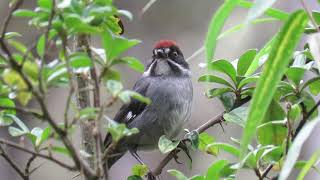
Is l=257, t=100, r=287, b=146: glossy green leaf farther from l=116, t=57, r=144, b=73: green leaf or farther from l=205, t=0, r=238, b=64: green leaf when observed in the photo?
l=116, t=57, r=144, b=73: green leaf

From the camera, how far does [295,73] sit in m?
1.60

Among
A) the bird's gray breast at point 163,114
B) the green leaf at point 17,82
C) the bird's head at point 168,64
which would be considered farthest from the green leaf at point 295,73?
the bird's head at point 168,64

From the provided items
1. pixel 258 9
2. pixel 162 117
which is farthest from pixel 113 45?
pixel 162 117

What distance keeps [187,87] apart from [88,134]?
1819 millimetres

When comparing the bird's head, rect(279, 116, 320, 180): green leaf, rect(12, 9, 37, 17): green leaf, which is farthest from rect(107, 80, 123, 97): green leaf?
the bird's head

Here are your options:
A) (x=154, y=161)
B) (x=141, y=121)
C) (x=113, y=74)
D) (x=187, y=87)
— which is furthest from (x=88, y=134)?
(x=154, y=161)

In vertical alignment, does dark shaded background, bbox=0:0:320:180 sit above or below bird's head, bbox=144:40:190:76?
below

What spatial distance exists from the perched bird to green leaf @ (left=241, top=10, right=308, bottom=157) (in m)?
1.88

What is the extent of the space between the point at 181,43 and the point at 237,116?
395 centimetres

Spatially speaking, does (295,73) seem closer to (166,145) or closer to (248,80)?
(248,80)

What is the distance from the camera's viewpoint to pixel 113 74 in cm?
121

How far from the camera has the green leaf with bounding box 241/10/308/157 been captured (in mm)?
1226

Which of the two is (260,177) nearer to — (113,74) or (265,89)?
(265,89)

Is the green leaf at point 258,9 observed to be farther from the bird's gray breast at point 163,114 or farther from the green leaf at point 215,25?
the bird's gray breast at point 163,114
